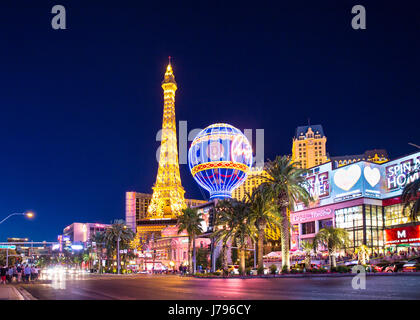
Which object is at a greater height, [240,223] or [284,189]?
[284,189]

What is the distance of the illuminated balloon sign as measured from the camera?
106 m

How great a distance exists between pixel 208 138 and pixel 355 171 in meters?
36.2

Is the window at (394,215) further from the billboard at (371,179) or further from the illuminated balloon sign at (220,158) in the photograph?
the illuminated balloon sign at (220,158)

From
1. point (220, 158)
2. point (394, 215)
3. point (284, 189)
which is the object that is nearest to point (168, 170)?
point (220, 158)

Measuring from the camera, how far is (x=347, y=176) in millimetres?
87062

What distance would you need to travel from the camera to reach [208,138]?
10800 centimetres

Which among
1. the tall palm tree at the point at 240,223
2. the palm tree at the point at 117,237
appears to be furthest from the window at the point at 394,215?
the palm tree at the point at 117,237

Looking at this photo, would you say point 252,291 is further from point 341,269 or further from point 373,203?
point 373,203

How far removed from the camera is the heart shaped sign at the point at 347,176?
84.9 metres

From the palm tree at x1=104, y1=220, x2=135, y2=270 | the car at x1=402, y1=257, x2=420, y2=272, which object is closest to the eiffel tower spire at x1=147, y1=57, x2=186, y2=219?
the palm tree at x1=104, y1=220, x2=135, y2=270

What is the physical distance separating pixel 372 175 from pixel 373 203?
201 inches
